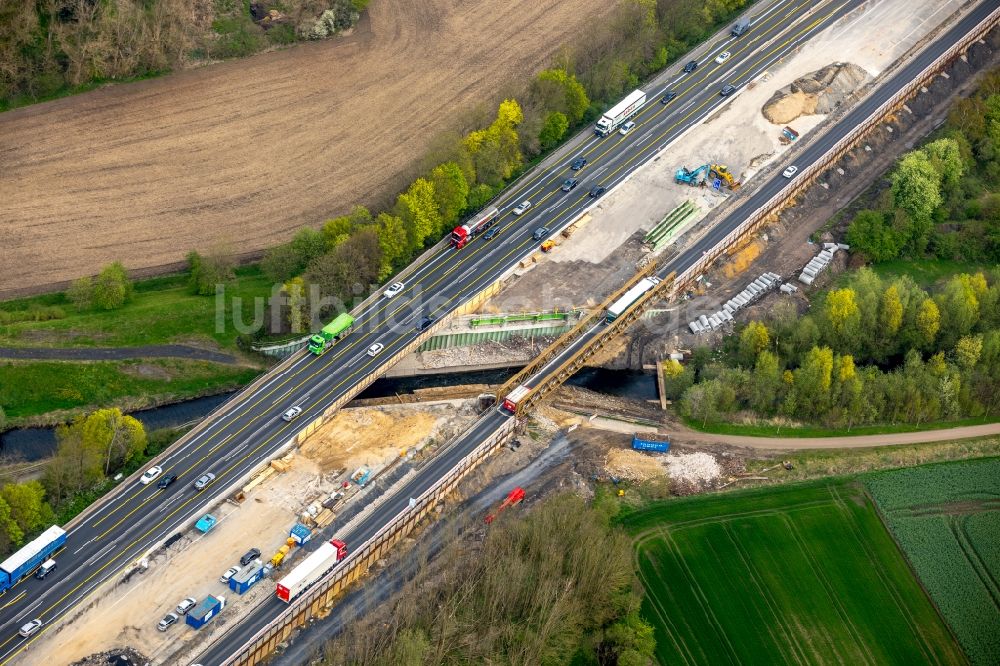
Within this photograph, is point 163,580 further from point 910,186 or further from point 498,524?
point 910,186

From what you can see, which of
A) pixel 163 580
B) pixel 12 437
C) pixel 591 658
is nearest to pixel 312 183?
pixel 12 437

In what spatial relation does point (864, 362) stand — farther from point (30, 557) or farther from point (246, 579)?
point (30, 557)

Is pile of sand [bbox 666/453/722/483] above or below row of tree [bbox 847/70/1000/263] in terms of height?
below

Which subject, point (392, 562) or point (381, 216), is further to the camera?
point (381, 216)

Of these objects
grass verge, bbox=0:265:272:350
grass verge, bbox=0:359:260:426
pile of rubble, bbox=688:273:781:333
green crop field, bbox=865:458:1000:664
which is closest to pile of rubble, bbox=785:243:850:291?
pile of rubble, bbox=688:273:781:333

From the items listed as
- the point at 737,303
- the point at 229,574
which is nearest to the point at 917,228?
the point at 737,303

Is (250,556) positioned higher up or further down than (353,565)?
higher up

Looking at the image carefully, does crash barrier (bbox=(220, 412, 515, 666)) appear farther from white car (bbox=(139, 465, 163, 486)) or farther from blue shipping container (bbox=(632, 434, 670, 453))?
white car (bbox=(139, 465, 163, 486))
